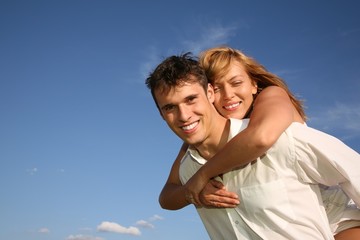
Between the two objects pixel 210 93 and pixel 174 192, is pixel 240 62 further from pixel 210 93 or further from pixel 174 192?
pixel 174 192

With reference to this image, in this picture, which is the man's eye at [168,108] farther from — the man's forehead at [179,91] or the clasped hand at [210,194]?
the clasped hand at [210,194]

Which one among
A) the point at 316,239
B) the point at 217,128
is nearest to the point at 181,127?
the point at 217,128

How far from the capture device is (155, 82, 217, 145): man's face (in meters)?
4.40

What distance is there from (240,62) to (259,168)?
6.10ft

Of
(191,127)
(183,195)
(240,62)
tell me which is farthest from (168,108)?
(240,62)

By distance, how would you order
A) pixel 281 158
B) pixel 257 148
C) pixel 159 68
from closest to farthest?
pixel 257 148, pixel 281 158, pixel 159 68

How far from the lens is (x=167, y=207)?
204 inches

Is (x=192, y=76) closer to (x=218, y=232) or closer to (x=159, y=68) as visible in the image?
(x=159, y=68)

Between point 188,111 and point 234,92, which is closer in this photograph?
point 188,111

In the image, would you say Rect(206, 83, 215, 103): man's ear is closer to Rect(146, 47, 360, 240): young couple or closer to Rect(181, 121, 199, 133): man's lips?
Rect(146, 47, 360, 240): young couple

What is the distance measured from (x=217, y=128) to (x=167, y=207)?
135 centimetres

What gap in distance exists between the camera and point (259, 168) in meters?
4.05

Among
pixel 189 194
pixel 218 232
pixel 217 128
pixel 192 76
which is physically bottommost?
pixel 218 232

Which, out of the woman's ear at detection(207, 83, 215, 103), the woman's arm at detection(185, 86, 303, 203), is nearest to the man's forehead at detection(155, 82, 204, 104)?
the woman's ear at detection(207, 83, 215, 103)
